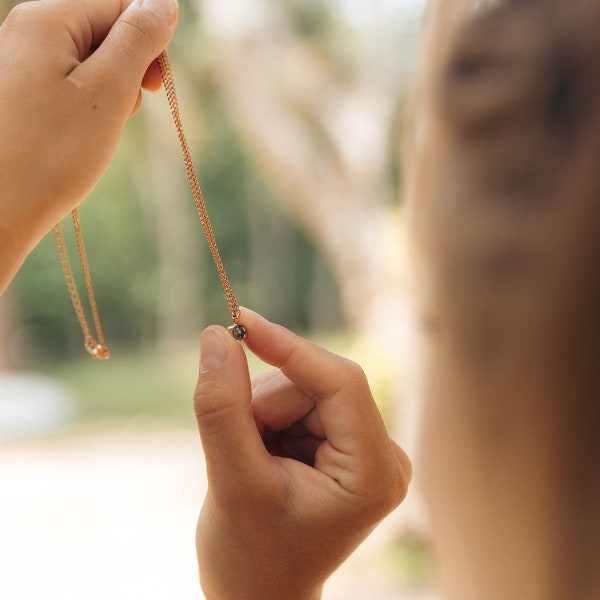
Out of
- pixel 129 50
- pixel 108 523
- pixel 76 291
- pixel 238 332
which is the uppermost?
pixel 108 523

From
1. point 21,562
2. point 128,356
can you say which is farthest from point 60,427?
point 128,356

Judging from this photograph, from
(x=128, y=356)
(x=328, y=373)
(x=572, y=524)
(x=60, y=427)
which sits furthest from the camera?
(x=128, y=356)

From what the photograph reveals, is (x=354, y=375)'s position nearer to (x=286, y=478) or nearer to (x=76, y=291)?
(x=286, y=478)

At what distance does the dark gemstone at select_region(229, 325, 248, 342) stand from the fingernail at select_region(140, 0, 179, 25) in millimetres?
319

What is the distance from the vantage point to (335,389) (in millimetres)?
669

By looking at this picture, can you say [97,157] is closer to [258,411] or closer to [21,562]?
[258,411]

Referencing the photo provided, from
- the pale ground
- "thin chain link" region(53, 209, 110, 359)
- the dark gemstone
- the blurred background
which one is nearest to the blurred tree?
the blurred background

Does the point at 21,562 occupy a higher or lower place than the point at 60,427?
lower

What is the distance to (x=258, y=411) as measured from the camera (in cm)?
73

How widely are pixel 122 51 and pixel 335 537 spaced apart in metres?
0.49

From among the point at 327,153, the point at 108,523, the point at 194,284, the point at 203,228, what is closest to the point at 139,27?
the point at 203,228

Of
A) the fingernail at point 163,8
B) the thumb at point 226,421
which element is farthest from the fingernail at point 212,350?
the fingernail at point 163,8

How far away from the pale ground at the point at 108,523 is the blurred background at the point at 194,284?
1cm

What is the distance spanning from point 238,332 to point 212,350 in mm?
53
